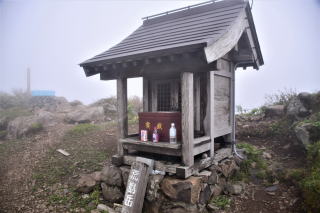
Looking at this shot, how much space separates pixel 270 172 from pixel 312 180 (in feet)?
4.18

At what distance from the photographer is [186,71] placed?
3.88m

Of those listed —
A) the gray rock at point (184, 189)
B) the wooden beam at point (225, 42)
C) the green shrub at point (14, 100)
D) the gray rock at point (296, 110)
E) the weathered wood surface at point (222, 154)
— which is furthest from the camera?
the green shrub at point (14, 100)

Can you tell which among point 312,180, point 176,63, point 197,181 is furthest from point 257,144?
point 176,63

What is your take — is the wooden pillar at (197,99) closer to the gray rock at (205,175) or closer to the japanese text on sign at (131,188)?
the gray rock at (205,175)

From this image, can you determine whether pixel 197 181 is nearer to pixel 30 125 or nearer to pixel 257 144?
pixel 257 144

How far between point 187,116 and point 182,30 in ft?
6.39

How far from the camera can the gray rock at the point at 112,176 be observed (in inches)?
187

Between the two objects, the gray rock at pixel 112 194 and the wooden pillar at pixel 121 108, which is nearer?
the gray rock at pixel 112 194

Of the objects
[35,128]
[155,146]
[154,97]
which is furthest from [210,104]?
[35,128]

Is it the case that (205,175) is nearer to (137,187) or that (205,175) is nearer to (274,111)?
(137,187)

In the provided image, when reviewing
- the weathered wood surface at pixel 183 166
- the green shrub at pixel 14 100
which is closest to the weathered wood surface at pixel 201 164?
the weathered wood surface at pixel 183 166

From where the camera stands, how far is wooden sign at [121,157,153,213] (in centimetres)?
387

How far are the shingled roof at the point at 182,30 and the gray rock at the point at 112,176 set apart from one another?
2450 millimetres

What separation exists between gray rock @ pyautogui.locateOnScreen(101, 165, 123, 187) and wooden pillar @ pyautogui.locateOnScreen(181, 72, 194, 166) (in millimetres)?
1676
